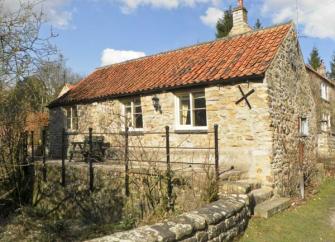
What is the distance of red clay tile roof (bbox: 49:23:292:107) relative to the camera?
11.9 m

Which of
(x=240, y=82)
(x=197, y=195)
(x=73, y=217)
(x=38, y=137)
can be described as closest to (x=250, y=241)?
(x=197, y=195)

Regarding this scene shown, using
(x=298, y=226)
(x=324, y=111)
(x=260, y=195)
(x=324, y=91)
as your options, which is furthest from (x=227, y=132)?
(x=324, y=91)

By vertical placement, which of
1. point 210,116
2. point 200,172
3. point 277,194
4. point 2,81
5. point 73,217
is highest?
point 2,81

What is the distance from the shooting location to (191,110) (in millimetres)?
12812

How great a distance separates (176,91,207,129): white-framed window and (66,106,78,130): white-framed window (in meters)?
6.68

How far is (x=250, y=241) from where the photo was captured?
702 centimetres

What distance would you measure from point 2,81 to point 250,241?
24.0 feet

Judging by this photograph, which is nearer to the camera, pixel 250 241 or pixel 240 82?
pixel 250 241

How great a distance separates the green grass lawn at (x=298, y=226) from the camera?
291 inches

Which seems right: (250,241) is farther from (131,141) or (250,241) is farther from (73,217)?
(131,141)

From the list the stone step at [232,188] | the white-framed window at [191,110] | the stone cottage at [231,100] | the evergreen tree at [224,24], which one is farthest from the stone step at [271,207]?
the evergreen tree at [224,24]

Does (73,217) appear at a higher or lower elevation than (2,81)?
lower

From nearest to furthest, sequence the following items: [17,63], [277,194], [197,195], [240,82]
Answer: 1. [197,195]
2. [17,63]
3. [277,194]
4. [240,82]

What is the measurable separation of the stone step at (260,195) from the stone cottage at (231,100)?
361mm
